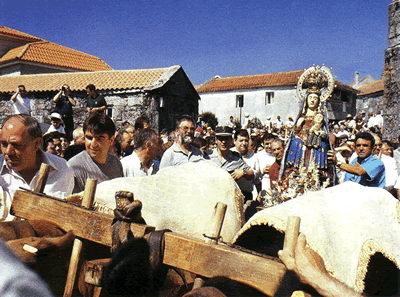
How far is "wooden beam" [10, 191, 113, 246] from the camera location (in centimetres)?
216

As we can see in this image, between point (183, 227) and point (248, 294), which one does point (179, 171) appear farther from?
point (248, 294)

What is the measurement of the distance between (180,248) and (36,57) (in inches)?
1205

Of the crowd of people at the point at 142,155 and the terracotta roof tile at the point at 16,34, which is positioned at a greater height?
the terracotta roof tile at the point at 16,34

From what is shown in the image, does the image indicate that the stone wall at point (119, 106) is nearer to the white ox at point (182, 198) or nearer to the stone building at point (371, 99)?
the white ox at point (182, 198)

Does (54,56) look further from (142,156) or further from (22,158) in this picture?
(22,158)

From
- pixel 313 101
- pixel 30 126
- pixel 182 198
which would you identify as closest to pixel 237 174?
pixel 313 101

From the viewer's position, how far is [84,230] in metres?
2.20

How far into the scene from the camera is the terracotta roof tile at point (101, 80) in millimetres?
19375

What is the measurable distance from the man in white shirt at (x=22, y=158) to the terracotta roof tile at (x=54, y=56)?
2786 centimetres

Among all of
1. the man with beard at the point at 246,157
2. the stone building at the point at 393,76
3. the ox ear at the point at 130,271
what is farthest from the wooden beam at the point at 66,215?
the stone building at the point at 393,76

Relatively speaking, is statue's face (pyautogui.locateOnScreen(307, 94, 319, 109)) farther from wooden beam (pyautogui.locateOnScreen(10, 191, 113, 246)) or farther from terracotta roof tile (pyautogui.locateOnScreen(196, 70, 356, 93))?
terracotta roof tile (pyautogui.locateOnScreen(196, 70, 356, 93))

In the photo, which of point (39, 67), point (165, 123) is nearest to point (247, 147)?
point (165, 123)

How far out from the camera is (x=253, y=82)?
4112cm

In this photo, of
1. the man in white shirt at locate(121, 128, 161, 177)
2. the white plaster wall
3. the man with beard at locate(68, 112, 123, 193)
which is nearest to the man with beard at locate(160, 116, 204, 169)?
the man in white shirt at locate(121, 128, 161, 177)
